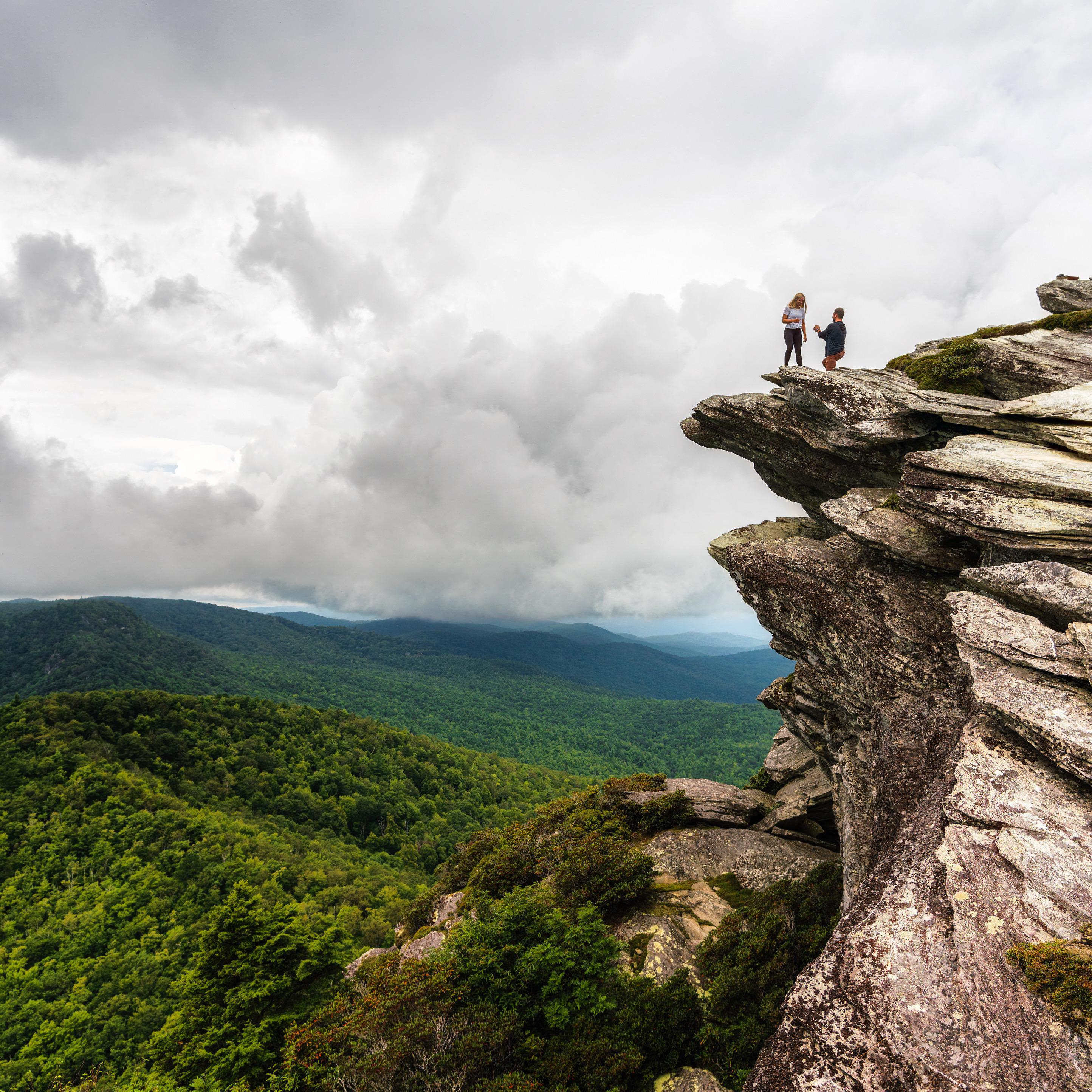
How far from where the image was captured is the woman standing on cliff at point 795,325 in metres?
21.6

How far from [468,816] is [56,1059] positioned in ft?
239

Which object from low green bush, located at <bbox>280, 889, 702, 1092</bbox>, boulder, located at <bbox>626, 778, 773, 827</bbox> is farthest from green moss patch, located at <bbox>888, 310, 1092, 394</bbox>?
low green bush, located at <bbox>280, 889, 702, 1092</bbox>

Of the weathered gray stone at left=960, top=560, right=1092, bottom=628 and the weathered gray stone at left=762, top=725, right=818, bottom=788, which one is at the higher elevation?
the weathered gray stone at left=960, top=560, right=1092, bottom=628

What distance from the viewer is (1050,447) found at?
13.7 metres

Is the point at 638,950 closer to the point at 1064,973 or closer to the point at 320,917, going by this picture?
the point at 1064,973

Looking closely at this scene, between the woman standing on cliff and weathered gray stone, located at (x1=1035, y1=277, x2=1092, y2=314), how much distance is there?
36.2ft

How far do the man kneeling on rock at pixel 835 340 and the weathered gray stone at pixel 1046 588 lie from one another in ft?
41.0

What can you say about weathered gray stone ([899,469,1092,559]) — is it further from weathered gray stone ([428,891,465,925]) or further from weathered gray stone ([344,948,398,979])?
weathered gray stone ([344,948,398,979])

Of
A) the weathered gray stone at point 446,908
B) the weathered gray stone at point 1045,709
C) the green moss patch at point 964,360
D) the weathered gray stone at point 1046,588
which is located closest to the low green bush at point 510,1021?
the weathered gray stone at point 446,908

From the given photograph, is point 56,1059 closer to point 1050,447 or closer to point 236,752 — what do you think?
point 236,752

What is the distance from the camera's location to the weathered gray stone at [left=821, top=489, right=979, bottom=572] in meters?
14.4

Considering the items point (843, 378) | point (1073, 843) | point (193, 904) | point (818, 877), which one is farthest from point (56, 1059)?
point (843, 378)

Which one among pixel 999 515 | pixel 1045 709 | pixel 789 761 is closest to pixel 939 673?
pixel 999 515

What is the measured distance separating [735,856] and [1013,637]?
56.4 ft
